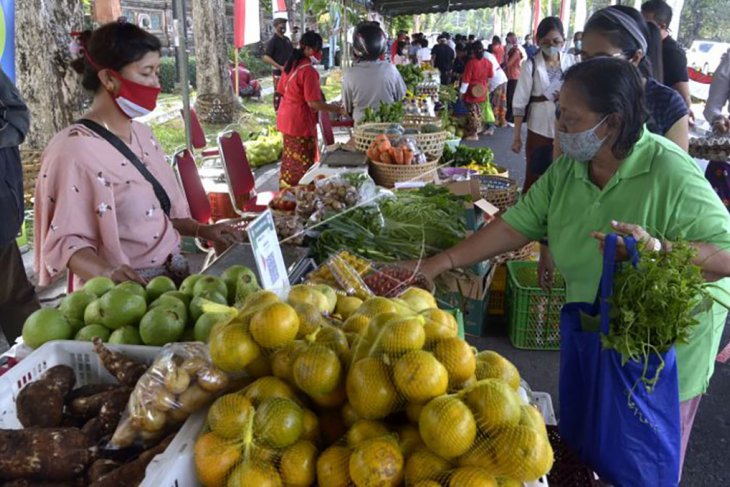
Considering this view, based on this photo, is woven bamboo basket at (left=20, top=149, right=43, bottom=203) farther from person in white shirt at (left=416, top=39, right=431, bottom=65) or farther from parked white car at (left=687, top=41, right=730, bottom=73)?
person in white shirt at (left=416, top=39, right=431, bottom=65)

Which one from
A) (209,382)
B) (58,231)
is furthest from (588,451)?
(58,231)

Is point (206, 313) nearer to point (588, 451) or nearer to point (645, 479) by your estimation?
point (588, 451)

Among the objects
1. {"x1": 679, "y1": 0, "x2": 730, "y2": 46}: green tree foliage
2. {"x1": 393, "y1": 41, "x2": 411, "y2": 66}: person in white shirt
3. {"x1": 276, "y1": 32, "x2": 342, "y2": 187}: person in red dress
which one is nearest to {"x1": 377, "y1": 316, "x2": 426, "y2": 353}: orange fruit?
{"x1": 276, "y1": 32, "x2": 342, "y2": 187}: person in red dress

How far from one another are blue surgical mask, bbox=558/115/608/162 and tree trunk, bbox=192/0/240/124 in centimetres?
1261

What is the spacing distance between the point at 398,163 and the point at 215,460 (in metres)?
3.96

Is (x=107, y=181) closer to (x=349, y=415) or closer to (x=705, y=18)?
(x=349, y=415)

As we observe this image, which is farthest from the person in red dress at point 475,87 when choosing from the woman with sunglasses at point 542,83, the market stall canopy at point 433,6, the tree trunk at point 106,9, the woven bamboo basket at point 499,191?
the tree trunk at point 106,9

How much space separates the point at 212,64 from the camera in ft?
44.6

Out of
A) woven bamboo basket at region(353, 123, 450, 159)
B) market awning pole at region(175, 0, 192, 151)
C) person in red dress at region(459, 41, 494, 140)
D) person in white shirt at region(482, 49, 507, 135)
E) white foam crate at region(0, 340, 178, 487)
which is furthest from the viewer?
person in white shirt at region(482, 49, 507, 135)

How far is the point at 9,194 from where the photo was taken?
10.7ft

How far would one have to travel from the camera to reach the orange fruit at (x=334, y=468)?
1.11 meters

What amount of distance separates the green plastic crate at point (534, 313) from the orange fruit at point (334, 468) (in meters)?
3.30

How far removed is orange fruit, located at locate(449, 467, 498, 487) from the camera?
3.47ft

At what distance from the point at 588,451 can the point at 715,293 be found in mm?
774
